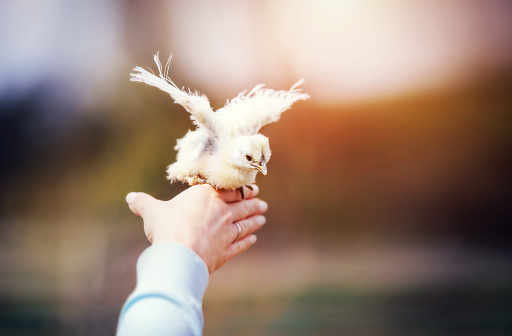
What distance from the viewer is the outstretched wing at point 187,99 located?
875 mm

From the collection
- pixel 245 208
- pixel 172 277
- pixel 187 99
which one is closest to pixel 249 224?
pixel 245 208

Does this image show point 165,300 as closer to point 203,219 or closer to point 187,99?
point 203,219

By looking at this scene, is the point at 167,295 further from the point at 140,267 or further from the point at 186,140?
the point at 186,140

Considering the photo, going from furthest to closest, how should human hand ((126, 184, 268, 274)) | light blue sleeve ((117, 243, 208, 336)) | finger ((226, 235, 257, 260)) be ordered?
finger ((226, 235, 257, 260)) < human hand ((126, 184, 268, 274)) < light blue sleeve ((117, 243, 208, 336))

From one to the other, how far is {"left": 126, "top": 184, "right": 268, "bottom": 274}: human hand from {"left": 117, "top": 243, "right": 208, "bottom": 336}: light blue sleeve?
4.9 inches

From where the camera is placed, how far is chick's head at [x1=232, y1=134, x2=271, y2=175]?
2.92 ft

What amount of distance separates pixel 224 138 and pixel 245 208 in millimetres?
221

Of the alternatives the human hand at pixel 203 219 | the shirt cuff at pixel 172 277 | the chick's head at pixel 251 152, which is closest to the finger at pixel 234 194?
the human hand at pixel 203 219

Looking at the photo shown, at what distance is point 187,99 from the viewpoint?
89cm

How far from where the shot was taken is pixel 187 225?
672 millimetres

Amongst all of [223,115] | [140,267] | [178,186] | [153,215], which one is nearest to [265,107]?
[223,115]

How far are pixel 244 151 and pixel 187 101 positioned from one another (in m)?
0.18

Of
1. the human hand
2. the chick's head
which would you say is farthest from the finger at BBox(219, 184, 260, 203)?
the chick's head

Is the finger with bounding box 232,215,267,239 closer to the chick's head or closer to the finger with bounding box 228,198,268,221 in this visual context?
the finger with bounding box 228,198,268,221
